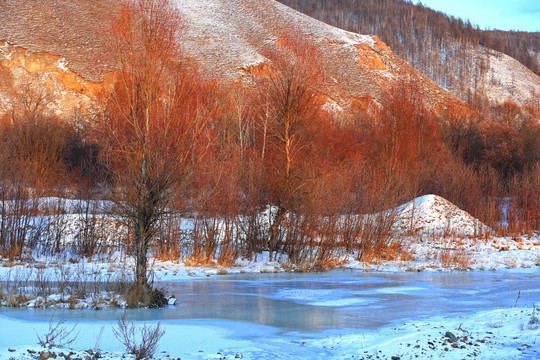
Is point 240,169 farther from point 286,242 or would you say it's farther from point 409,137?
point 409,137

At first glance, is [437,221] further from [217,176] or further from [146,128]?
[146,128]

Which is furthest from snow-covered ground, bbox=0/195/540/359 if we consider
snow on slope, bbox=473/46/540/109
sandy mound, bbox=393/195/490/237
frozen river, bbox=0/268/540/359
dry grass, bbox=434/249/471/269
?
snow on slope, bbox=473/46/540/109

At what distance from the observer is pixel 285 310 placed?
11227mm

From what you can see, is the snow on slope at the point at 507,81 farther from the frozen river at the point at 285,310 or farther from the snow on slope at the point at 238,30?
the frozen river at the point at 285,310

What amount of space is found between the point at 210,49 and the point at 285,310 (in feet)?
208

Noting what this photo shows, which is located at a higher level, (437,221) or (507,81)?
(507,81)

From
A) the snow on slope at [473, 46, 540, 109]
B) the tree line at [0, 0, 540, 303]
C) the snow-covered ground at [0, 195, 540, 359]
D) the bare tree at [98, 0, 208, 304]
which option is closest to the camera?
the snow-covered ground at [0, 195, 540, 359]

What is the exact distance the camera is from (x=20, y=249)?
716 inches

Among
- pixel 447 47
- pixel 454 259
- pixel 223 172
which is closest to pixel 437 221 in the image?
pixel 454 259

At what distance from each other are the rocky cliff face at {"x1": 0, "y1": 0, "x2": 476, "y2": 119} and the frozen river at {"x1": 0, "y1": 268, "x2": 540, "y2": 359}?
31510 millimetres

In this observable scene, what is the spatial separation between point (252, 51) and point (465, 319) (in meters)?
65.4

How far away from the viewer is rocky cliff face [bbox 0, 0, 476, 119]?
2185 inches

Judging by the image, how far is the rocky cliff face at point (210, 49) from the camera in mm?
55500

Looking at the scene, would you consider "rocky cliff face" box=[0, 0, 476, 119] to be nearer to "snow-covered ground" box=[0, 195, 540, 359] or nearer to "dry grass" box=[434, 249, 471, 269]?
"dry grass" box=[434, 249, 471, 269]
